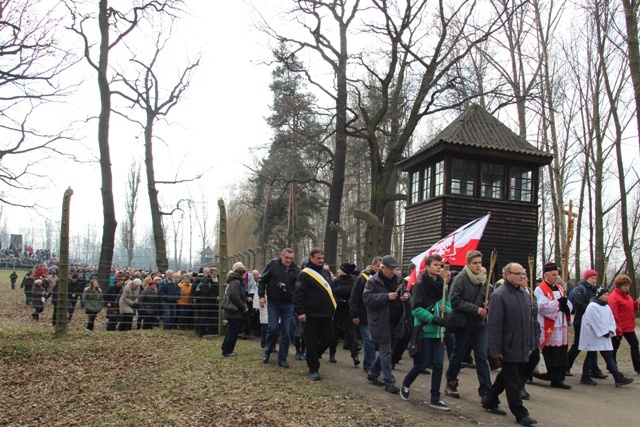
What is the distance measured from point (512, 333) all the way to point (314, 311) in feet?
10.3

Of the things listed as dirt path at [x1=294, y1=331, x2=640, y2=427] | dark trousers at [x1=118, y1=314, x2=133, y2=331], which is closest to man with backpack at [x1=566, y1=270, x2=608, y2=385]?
dirt path at [x1=294, y1=331, x2=640, y2=427]

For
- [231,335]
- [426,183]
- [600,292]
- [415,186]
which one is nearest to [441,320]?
[600,292]

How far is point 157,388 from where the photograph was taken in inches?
320

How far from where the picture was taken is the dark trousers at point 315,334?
8.70 metres

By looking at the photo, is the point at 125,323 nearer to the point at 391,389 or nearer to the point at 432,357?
the point at 391,389

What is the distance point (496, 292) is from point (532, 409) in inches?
78.4

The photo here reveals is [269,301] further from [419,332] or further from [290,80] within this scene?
[290,80]

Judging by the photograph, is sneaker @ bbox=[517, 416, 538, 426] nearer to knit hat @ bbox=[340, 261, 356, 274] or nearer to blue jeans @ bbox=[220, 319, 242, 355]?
knit hat @ bbox=[340, 261, 356, 274]

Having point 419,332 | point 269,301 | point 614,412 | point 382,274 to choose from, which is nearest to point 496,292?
point 419,332

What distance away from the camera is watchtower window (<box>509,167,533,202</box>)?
66.1 ft

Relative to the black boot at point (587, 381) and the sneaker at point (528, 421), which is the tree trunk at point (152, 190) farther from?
the sneaker at point (528, 421)

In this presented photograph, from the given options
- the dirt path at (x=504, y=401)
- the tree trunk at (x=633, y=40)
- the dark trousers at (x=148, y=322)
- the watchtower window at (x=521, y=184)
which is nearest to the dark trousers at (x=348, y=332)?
the dirt path at (x=504, y=401)

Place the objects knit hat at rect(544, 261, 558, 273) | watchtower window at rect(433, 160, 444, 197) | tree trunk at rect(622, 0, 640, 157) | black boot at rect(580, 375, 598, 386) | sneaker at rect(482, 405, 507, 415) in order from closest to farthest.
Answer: sneaker at rect(482, 405, 507, 415) → knit hat at rect(544, 261, 558, 273) → black boot at rect(580, 375, 598, 386) → tree trunk at rect(622, 0, 640, 157) → watchtower window at rect(433, 160, 444, 197)

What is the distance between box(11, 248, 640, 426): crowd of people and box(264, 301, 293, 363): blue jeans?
0.06 feet
